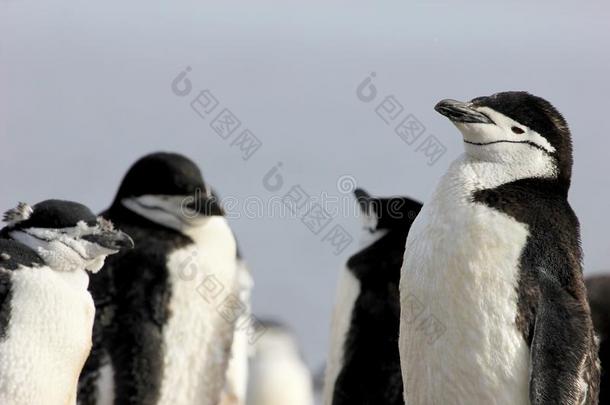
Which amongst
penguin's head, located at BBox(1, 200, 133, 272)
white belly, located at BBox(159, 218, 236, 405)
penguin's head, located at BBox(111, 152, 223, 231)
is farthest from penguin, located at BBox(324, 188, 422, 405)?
penguin's head, located at BBox(1, 200, 133, 272)

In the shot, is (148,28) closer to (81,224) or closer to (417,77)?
(417,77)

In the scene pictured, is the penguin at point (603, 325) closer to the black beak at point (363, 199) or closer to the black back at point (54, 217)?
the black beak at point (363, 199)

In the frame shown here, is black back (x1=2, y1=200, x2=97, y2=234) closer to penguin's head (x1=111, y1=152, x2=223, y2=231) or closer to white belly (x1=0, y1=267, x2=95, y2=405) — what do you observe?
white belly (x1=0, y1=267, x2=95, y2=405)

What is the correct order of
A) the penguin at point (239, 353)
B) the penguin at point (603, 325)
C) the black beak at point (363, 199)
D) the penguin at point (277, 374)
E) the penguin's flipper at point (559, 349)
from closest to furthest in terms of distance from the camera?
the penguin's flipper at point (559, 349), the penguin at point (603, 325), the black beak at point (363, 199), the penguin at point (239, 353), the penguin at point (277, 374)

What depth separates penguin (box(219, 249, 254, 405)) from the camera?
23.3 ft

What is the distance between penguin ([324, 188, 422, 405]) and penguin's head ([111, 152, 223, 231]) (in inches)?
29.5

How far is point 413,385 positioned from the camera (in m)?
5.04

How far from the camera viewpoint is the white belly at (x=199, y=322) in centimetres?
654

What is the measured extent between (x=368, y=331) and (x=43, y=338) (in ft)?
6.31

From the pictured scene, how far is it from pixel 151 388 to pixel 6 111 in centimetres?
3862

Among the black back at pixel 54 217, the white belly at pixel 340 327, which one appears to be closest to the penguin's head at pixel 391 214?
the white belly at pixel 340 327

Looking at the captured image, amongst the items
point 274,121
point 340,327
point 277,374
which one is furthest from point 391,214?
point 274,121

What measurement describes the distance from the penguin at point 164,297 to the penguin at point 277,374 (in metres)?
3.44

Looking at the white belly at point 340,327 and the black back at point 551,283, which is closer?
the black back at point 551,283
